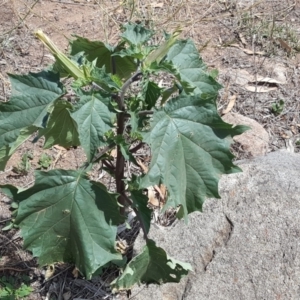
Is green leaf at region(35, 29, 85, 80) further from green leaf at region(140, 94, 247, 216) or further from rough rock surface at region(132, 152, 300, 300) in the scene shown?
rough rock surface at region(132, 152, 300, 300)

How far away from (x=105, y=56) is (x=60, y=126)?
370mm

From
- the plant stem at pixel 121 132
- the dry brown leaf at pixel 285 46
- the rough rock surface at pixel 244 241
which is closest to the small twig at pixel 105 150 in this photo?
→ the plant stem at pixel 121 132

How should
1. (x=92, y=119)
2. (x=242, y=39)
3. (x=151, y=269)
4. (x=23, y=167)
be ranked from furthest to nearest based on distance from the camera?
(x=242, y=39), (x=23, y=167), (x=151, y=269), (x=92, y=119)

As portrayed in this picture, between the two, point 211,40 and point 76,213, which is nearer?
point 76,213

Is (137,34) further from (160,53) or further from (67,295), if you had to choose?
(67,295)

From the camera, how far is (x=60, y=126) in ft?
7.34

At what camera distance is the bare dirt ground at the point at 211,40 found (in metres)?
3.58

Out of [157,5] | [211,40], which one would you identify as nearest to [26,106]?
[211,40]

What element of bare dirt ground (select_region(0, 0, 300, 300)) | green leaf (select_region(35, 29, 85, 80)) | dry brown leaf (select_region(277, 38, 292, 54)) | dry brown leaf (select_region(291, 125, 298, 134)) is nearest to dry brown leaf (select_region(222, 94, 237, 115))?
bare dirt ground (select_region(0, 0, 300, 300))

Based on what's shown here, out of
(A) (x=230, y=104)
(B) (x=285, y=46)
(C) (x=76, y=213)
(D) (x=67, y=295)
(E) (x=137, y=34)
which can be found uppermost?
(E) (x=137, y=34)

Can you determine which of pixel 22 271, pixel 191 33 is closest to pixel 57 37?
pixel 191 33

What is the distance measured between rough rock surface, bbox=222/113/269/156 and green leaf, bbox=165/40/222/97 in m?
1.14

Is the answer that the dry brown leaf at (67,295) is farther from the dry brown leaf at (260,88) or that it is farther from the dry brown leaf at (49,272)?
the dry brown leaf at (260,88)

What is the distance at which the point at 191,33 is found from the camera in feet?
14.1
